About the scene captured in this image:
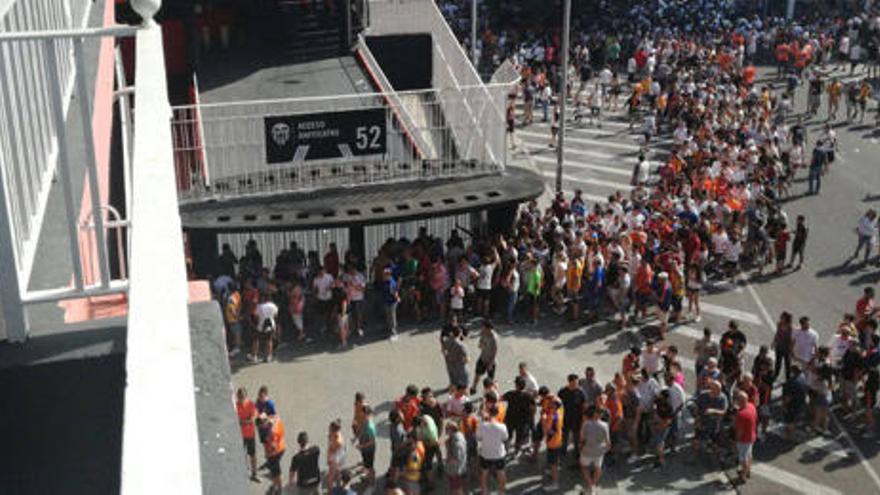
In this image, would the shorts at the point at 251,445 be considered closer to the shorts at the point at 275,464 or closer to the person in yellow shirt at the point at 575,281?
the shorts at the point at 275,464

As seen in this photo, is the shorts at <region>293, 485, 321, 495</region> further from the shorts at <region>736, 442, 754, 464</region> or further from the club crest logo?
the club crest logo

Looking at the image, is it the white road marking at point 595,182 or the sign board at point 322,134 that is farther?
the white road marking at point 595,182

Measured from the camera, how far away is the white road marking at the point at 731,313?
60.4ft

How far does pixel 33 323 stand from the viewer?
3184mm

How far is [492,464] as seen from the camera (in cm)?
1289

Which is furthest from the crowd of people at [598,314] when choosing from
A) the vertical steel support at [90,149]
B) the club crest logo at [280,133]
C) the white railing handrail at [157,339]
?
the white railing handrail at [157,339]

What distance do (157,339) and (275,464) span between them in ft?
37.1

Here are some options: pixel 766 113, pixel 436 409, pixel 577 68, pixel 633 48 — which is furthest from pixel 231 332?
pixel 633 48

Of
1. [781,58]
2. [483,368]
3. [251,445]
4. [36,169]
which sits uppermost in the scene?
[36,169]

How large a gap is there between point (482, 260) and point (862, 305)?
19.6ft

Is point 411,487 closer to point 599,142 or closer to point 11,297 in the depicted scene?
point 11,297

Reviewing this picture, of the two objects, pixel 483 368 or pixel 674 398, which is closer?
pixel 674 398

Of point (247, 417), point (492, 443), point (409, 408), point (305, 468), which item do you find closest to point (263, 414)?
point (247, 417)

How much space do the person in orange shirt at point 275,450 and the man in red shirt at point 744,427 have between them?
5.40 meters
